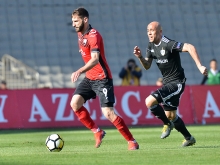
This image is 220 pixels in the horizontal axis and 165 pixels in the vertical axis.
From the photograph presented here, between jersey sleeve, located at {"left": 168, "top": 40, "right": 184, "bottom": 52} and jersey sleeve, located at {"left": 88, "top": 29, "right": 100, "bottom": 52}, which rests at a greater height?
jersey sleeve, located at {"left": 88, "top": 29, "right": 100, "bottom": 52}

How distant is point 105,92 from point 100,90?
101 mm

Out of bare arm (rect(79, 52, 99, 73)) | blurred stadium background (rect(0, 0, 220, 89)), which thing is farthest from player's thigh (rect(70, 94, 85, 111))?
blurred stadium background (rect(0, 0, 220, 89))

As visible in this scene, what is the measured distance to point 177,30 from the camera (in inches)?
1102

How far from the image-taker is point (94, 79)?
10680 millimetres

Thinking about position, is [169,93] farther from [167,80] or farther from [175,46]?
[175,46]

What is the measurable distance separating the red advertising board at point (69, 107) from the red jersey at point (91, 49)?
8225 millimetres

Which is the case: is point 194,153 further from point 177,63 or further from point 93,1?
point 93,1

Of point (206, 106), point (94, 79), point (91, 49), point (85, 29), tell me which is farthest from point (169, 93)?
point (206, 106)

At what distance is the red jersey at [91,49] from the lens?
10344 mm

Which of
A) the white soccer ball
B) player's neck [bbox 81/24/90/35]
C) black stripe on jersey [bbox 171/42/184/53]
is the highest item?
player's neck [bbox 81/24/90/35]

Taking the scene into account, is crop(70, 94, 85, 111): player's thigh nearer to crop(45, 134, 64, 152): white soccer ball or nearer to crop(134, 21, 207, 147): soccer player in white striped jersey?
crop(45, 134, 64, 152): white soccer ball

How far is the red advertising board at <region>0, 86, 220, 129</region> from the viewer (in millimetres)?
18656

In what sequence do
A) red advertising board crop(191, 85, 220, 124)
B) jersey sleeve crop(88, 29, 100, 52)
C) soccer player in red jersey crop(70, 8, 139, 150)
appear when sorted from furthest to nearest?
red advertising board crop(191, 85, 220, 124)
soccer player in red jersey crop(70, 8, 139, 150)
jersey sleeve crop(88, 29, 100, 52)

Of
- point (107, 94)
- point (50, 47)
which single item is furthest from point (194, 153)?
point (50, 47)
